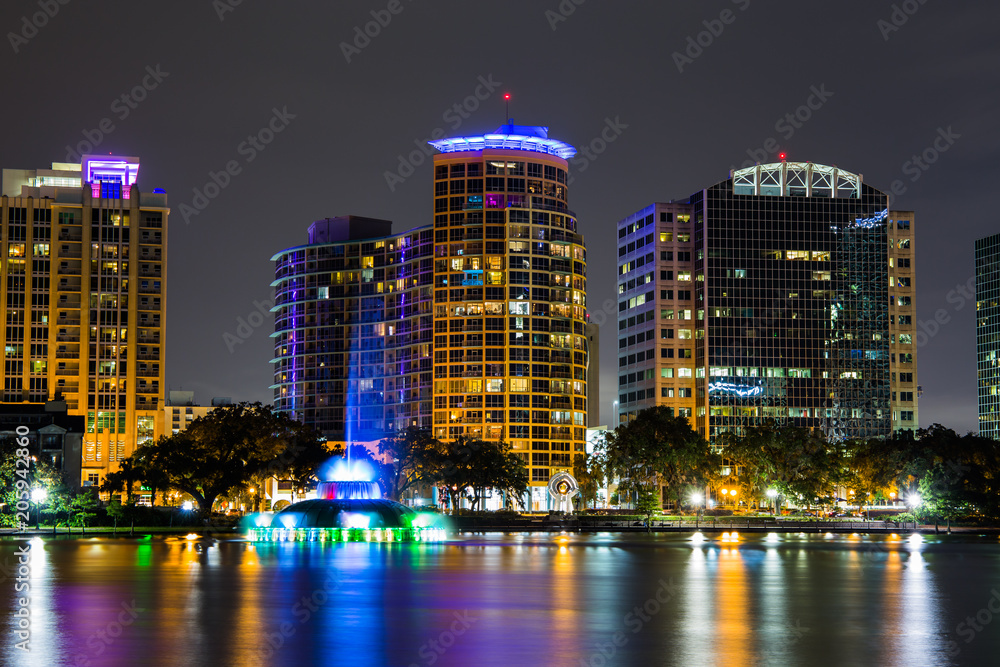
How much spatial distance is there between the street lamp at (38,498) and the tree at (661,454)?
7559 centimetres

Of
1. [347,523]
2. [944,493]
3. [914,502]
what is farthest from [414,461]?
[347,523]

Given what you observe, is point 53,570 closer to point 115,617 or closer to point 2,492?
point 115,617

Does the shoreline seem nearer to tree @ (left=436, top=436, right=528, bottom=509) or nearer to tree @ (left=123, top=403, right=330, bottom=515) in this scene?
tree @ (left=123, top=403, right=330, bottom=515)

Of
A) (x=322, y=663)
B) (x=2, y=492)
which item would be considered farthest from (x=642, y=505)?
(x=322, y=663)

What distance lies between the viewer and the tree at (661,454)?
158625 mm

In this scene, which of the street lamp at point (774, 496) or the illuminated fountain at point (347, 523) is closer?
the illuminated fountain at point (347, 523)

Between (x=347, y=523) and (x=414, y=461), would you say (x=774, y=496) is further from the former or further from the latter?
(x=347, y=523)

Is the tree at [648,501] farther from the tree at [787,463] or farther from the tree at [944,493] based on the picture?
the tree at [944,493]

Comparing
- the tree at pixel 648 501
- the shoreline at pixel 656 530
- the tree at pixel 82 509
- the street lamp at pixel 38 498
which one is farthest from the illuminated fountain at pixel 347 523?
the tree at pixel 648 501

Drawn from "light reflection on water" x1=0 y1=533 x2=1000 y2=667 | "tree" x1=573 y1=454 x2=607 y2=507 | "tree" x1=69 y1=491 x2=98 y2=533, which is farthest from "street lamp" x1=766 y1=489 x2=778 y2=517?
"light reflection on water" x1=0 y1=533 x2=1000 y2=667

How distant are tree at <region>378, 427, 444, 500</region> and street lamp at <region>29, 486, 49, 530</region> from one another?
65.5 m

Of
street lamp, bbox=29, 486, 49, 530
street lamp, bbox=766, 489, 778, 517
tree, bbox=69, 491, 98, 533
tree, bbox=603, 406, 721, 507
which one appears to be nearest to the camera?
street lamp, bbox=29, 486, 49, 530

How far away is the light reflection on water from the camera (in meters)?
26.7

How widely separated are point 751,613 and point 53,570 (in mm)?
31156
